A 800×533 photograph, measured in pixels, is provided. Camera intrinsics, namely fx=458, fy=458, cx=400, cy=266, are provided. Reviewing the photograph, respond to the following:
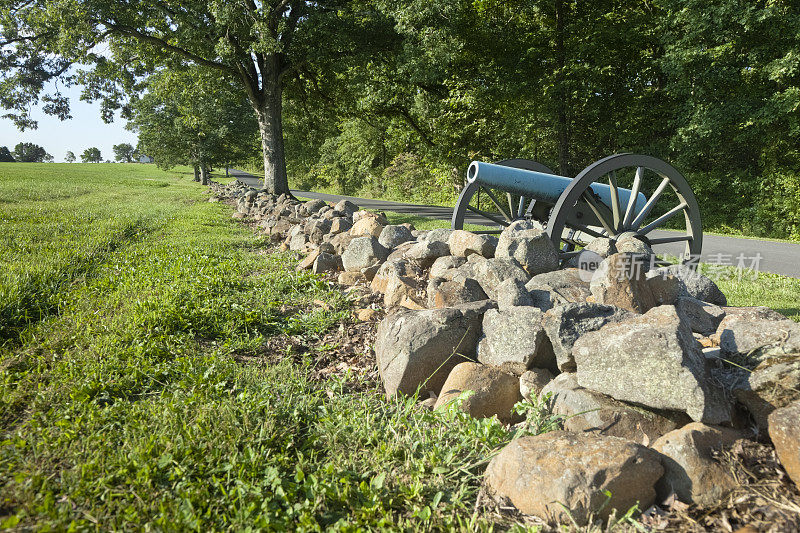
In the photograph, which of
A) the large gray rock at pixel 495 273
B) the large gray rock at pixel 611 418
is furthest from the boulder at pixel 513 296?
the large gray rock at pixel 611 418

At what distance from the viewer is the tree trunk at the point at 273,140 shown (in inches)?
580

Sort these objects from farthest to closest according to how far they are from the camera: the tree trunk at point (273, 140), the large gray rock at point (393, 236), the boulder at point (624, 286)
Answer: the tree trunk at point (273, 140) < the large gray rock at point (393, 236) < the boulder at point (624, 286)

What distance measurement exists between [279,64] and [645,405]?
48.8 feet

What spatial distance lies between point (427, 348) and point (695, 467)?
1515mm

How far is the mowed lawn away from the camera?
1.87 metres

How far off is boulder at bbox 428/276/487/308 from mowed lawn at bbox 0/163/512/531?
887mm

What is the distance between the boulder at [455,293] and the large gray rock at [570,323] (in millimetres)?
913

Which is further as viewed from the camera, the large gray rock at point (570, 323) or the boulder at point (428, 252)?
the boulder at point (428, 252)

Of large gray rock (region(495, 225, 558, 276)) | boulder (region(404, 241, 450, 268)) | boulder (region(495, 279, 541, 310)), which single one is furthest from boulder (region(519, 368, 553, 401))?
boulder (region(404, 241, 450, 268))

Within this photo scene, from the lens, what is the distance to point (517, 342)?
2783 mm

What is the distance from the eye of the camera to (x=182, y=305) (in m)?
4.12

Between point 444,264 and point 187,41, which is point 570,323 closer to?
point 444,264

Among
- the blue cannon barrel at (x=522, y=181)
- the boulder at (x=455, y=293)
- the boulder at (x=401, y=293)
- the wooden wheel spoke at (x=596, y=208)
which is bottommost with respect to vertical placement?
the boulder at (x=401, y=293)

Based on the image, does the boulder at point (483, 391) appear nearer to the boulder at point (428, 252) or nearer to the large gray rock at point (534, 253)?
the large gray rock at point (534, 253)
